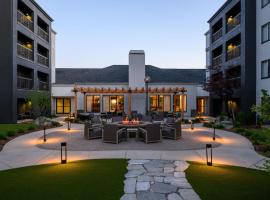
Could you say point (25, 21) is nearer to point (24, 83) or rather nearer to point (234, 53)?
point (24, 83)

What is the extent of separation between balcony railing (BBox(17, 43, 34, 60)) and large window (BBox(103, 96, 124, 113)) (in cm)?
1014

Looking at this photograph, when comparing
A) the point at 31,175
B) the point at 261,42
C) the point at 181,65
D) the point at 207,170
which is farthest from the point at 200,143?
the point at 181,65

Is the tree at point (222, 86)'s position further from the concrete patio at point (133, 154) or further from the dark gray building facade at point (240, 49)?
the concrete patio at point (133, 154)

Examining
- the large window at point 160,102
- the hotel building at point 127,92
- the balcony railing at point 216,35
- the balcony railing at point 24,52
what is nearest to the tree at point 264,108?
the hotel building at point 127,92

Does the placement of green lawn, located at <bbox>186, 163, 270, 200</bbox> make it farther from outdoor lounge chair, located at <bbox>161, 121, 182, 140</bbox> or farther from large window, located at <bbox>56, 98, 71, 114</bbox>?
large window, located at <bbox>56, 98, 71, 114</bbox>

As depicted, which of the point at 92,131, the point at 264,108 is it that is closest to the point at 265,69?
the point at 92,131

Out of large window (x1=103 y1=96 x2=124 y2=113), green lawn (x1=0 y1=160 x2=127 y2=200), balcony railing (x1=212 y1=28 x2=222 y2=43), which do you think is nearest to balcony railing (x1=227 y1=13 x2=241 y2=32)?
balcony railing (x1=212 y1=28 x2=222 y2=43)

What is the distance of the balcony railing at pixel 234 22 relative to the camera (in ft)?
79.5

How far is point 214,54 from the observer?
109 ft

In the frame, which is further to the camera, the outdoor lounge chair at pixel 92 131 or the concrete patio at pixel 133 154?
the outdoor lounge chair at pixel 92 131

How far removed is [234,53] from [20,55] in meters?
22.4

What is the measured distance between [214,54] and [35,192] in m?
31.5

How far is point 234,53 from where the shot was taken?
25.4 m

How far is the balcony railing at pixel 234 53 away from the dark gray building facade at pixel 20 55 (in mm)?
22022
